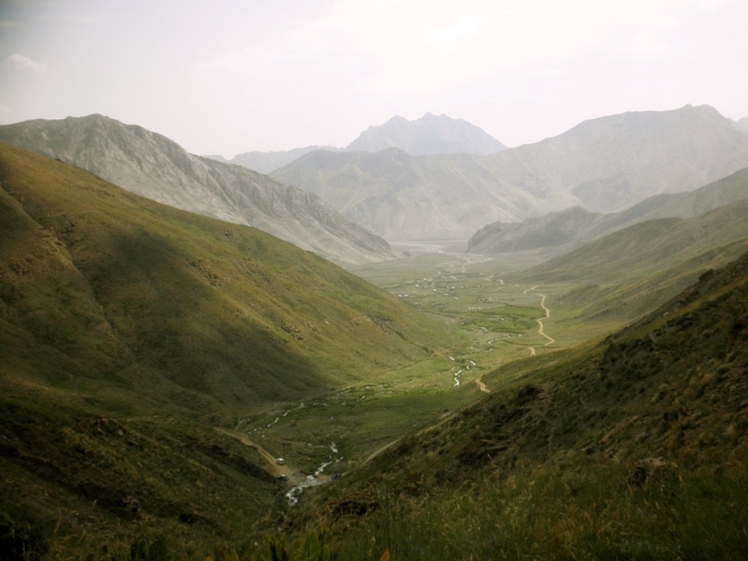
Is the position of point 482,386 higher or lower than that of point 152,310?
lower

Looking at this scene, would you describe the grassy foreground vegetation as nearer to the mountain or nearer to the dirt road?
the mountain

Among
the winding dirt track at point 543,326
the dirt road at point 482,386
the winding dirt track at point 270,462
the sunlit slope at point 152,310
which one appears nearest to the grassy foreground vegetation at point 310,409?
the winding dirt track at point 270,462

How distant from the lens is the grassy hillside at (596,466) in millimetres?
5973

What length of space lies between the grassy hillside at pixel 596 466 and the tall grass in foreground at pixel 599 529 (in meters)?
0.02

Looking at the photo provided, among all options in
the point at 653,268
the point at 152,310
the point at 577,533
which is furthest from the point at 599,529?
the point at 653,268

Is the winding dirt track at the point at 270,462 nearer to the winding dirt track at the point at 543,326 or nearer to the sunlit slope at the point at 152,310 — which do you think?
the sunlit slope at the point at 152,310

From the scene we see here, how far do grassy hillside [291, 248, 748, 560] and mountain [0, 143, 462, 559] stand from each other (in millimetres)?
4762

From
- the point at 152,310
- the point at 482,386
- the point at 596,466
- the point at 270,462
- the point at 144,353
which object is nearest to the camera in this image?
the point at 596,466

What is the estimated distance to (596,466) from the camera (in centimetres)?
1245

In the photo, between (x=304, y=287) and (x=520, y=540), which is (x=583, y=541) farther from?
(x=304, y=287)

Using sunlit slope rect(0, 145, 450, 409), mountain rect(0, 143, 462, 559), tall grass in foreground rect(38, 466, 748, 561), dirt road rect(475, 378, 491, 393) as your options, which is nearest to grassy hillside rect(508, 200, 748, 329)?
mountain rect(0, 143, 462, 559)

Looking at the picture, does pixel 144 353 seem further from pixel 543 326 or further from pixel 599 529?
pixel 543 326

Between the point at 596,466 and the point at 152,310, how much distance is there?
64.6 metres

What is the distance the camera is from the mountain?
837 inches
